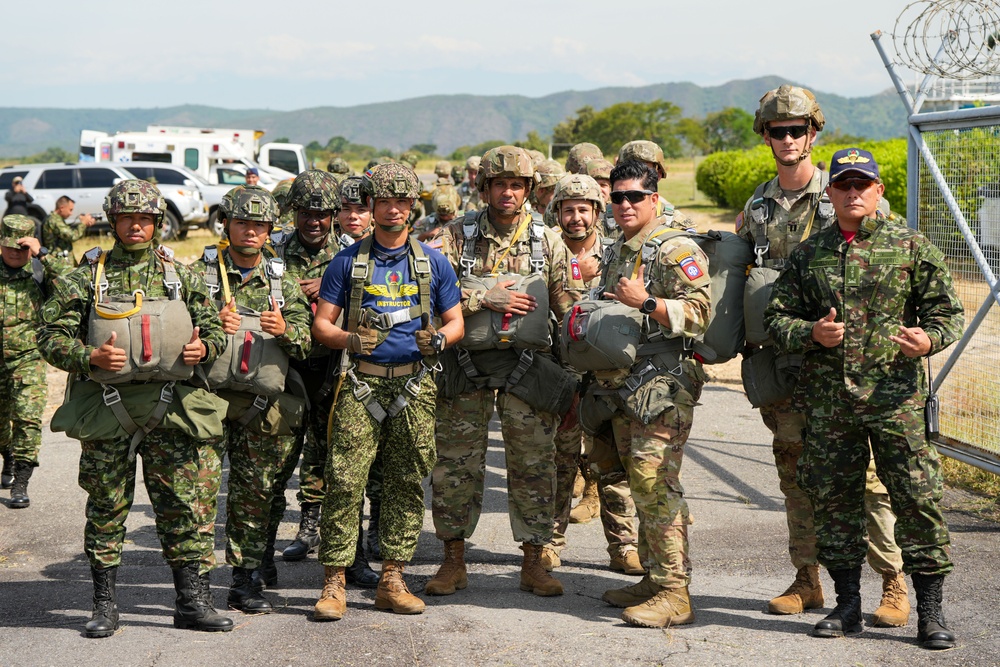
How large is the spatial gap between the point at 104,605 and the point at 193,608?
429 mm

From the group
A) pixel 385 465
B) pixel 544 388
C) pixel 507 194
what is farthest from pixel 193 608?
pixel 507 194

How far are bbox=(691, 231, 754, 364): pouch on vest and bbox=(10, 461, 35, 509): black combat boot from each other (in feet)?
17.2

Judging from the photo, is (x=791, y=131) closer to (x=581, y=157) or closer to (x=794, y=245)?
(x=794, y=245)

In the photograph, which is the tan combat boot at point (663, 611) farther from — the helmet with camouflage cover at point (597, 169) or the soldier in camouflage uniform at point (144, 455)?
the helmet with camouflage cover at point (597, 169)

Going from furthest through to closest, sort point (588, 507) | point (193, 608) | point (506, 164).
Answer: point (588, 507)
point (506, 164)
point (193, 608)

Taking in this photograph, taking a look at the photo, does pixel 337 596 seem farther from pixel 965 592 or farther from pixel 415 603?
pixel 965 592

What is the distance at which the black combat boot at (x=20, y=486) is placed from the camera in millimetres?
7824

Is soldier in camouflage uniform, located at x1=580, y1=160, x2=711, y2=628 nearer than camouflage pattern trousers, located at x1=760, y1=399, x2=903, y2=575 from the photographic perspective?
Yes

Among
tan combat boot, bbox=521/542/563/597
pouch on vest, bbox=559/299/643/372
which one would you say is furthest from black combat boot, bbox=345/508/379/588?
pouch on vest, bbox=559/299/643/372

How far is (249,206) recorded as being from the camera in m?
5.48

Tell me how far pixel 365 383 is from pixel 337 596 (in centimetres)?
111

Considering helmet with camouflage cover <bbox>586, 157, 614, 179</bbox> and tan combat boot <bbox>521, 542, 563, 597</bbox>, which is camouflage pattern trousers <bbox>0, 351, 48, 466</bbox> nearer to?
tan combat boot <bbox>521, 542, 563, 597</bbox>

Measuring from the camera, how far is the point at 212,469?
541cm

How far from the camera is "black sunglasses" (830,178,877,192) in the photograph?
5012 mm
